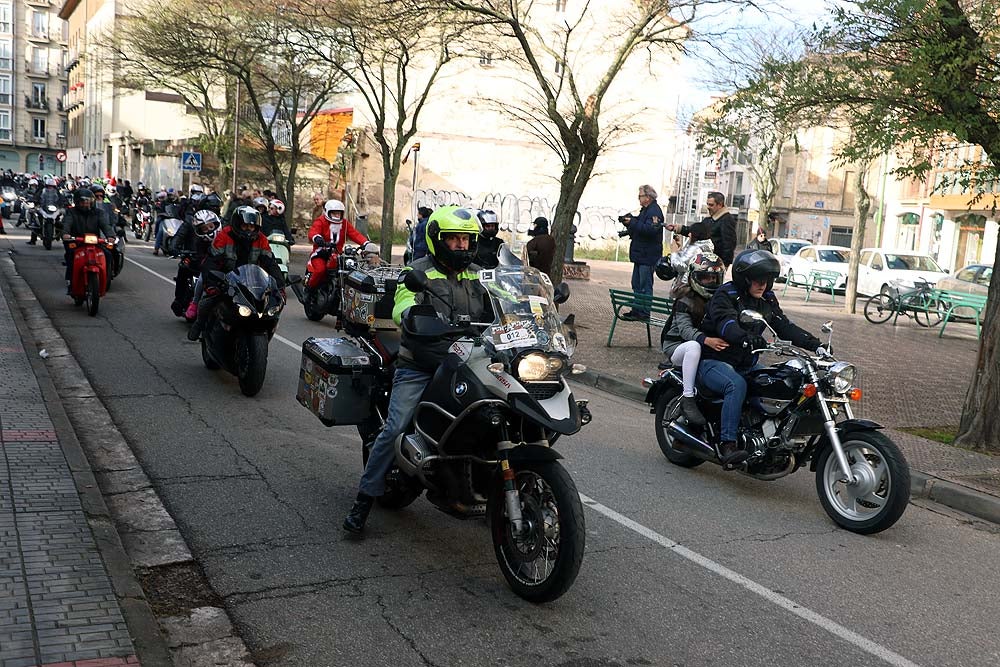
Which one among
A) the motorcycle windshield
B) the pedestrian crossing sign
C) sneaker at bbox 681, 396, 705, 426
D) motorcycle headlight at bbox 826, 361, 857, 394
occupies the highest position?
the pedestrian crossing sign

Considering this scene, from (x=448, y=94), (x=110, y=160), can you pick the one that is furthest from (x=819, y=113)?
(x=110, y=160)

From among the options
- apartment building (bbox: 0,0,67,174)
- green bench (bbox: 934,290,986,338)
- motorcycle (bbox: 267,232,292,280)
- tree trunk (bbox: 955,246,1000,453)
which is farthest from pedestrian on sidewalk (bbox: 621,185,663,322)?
apartment building (bbox: 0,0,67,174)

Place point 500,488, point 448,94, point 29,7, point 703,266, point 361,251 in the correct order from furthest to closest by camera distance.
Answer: point 29,7 < point 448,94 < point 361,251 < point 703,266 < point 500,488

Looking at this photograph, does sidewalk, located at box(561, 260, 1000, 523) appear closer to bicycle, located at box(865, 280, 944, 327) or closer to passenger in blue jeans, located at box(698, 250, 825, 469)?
bicycle, located at box(865, 280, 944, 327)

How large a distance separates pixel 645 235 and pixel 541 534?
10.9 m

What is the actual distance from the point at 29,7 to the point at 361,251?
312 ft

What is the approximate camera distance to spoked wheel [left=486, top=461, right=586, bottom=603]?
170 inches

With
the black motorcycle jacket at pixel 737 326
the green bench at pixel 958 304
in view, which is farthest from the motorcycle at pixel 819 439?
the green bench at pixel 958 304

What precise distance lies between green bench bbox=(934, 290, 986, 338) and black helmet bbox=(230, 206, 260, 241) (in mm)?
14968

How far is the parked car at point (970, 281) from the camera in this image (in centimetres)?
2256

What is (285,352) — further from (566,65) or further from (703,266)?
(566,65)

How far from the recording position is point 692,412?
7.23 m

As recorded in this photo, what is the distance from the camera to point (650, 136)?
48156 mm

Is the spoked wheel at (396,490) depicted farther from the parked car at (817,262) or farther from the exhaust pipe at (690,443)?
the parked car at (817,262)
